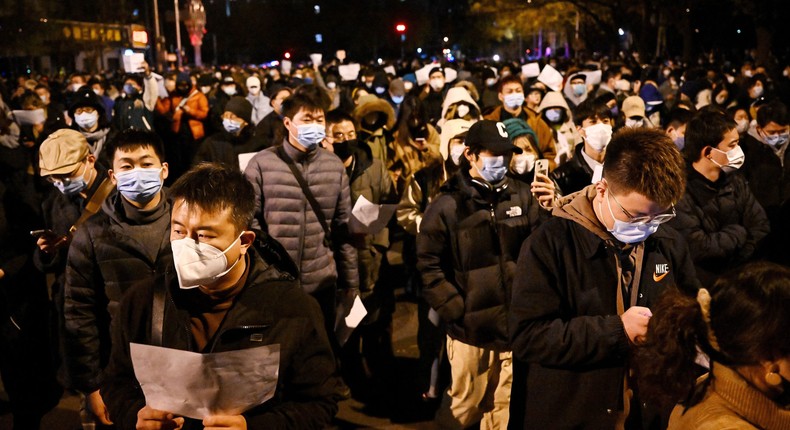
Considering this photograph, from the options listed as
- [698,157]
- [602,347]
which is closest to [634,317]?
[602,347]

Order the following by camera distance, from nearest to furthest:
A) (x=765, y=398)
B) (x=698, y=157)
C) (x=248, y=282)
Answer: (x=765, y=398) → (x=248, y=282) → (x=698, y=157)

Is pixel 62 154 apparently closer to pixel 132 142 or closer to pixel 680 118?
pixel 132 142

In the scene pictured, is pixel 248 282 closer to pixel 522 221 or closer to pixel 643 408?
pixel 643 408

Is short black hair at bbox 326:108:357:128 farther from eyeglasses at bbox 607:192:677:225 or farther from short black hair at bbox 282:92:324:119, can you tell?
eyeglasses at bbox 607:192:677:225

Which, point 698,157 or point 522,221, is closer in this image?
point 522,221

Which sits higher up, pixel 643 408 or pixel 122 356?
pixel 122 356

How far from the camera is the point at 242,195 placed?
9.35 ft

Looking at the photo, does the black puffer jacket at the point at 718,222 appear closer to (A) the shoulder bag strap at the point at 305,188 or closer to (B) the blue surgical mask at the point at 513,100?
(A) the shoulder bag strap at the point at 305,188

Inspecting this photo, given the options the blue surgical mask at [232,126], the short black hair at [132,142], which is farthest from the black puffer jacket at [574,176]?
the blue surgical mask at [232,126]

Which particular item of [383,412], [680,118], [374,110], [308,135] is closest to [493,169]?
[308,135]

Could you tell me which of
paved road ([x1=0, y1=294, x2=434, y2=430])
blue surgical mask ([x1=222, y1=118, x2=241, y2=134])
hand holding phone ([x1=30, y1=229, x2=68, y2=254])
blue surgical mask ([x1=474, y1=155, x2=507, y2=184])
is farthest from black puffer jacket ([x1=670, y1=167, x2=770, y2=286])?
blue surgical mask ([x1=222, y1=118, x2=241, y2=134])

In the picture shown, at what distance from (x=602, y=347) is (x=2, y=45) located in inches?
1018

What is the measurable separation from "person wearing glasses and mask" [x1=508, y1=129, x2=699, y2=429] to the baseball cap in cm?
152

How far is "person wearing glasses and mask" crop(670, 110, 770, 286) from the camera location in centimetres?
512
